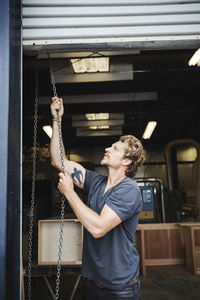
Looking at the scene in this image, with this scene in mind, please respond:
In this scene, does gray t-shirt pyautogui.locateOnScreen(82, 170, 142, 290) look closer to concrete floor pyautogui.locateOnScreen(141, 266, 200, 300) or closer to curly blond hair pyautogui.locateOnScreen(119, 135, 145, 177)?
curly blond hair pyautogui.locateOnScreen(119, 135, 145, 177)

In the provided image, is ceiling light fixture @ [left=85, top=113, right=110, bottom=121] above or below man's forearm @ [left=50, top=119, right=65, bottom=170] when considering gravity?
above

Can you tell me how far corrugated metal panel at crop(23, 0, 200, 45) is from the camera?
2.19 m

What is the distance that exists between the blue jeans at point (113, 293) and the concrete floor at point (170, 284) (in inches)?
136

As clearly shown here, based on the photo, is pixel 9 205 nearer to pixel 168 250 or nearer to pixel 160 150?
pixel 168 250

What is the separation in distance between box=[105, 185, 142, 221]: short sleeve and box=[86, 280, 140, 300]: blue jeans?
0.61 meters

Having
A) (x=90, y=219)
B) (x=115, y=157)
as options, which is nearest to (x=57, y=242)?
(x=115, y=157)

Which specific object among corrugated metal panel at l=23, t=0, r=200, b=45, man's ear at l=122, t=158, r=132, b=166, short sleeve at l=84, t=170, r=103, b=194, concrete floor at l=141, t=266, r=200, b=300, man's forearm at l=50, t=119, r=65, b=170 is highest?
corrugated metal panel at l=23, t=0, r=200, b=45

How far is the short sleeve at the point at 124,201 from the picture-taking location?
6.63ft

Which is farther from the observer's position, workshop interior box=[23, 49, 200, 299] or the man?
workshop interior box=[23, 49, 200, 299]

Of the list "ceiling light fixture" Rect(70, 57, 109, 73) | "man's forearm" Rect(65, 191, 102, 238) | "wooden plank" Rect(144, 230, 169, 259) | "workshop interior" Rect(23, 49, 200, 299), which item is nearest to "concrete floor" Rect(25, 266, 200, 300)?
"workshop interior" Rect(23, 49, 200, 299)

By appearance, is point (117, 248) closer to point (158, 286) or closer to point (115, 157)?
point (115, 157)

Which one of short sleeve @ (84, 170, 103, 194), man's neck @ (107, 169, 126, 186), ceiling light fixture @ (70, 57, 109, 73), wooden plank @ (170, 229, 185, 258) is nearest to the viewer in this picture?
man's neck @ (107, 169, 126, 186)

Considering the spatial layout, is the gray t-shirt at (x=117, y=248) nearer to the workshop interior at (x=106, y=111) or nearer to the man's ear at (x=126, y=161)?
the man's ear at (x=126, y=161)

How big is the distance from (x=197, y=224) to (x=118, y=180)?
5397mm
